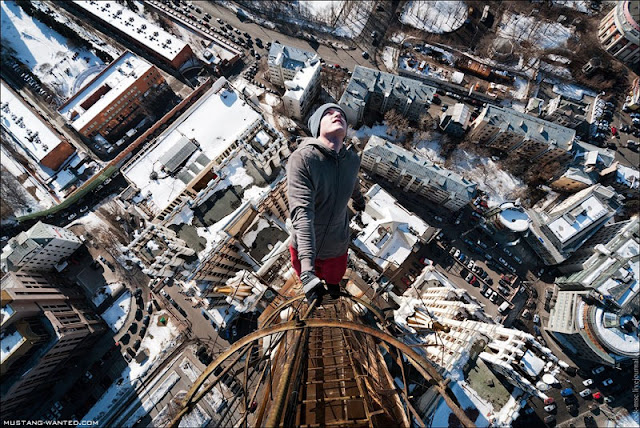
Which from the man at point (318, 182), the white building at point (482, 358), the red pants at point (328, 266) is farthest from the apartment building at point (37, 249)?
the white building at point (482, 358)

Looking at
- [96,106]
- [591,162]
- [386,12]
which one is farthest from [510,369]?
[96,106]

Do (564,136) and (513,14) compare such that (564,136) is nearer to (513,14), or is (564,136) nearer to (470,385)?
(513,14)

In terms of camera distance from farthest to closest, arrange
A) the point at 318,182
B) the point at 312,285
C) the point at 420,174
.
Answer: the point at 420,174 → the point at 318,182 → the point at 312,285

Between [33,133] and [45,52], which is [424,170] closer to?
[33,133]

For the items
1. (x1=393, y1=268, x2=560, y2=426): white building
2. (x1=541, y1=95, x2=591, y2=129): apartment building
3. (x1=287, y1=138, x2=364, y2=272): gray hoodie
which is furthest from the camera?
(x1=541, y1=95, x2=591, y2=129): apartment building

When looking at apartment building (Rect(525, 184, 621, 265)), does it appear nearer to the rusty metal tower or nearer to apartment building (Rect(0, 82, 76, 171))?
the rusty metal tower

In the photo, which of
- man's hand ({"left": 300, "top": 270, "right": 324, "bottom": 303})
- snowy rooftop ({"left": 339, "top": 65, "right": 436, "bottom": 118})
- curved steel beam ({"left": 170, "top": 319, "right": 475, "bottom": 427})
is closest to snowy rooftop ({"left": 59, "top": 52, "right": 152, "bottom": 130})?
snowy rooftop ({"left": 339, "top": 65, "right": 436, "bottom": 118})

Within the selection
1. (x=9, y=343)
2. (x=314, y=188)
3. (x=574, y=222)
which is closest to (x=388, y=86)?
(x=574, y=222)
